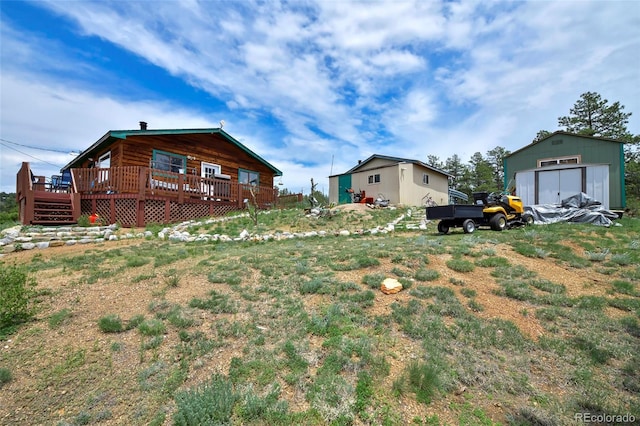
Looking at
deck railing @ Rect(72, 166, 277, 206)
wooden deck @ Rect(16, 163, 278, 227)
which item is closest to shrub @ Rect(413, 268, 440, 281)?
wooden deck @ Rect(16, 163, 278, 227)

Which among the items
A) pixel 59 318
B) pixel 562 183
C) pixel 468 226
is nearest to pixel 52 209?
pixel 59 318

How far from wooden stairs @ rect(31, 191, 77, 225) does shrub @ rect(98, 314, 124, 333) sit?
1050 cm

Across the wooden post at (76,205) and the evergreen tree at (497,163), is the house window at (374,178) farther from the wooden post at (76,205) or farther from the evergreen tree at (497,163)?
the evergreen tree at (497,163)

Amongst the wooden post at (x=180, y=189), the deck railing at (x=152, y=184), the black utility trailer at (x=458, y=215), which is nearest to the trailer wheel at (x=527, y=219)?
the black utility trailer at (x=458, y=215)

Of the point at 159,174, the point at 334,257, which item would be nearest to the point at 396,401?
the point at 334,257

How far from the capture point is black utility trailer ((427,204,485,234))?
9227 mm

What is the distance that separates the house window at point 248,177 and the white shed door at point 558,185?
630 inches

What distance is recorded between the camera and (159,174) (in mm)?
12945

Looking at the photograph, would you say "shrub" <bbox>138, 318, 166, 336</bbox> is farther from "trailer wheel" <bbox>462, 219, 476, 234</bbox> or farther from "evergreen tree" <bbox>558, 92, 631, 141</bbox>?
"evergreen tree" <bbox>558, 92, 631, 141</bbox>

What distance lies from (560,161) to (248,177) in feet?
59.0

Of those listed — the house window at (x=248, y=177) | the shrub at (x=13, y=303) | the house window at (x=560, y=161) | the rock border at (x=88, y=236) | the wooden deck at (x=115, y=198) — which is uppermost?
the house window at (x=560, y=161)

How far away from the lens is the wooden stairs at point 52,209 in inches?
428

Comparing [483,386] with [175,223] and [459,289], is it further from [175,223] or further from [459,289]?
[175,223]

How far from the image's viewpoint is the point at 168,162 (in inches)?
591
